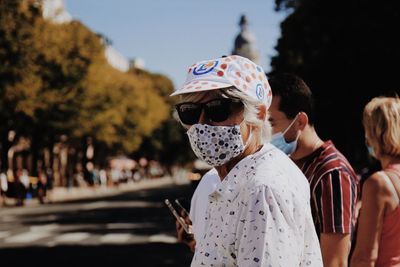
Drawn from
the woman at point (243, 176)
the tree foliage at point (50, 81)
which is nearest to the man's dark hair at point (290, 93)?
the woman at point (243, 176)

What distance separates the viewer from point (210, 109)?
277cm

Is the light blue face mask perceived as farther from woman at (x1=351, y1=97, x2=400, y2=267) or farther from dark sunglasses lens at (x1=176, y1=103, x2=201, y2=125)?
dark sunglasses lens at (x1=176, y1=103, x2=201, y2=125)

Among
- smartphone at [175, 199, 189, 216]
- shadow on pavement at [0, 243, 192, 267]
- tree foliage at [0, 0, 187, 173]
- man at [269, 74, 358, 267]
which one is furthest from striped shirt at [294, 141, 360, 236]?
tree foliage at [0, 0, 187, 173]

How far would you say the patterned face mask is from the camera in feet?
8.98

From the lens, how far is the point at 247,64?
2.77 m

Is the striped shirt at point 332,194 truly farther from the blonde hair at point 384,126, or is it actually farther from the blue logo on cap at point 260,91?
the blue logo on cap at point 260,91

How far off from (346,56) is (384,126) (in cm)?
2224

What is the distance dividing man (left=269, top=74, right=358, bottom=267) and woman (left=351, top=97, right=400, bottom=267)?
0.10m

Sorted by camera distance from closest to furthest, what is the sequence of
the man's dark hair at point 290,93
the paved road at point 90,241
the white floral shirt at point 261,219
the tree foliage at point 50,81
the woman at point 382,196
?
the white floral shirt at point 261,219 < the woman at point 382,196 < the man's dark hair at point 290,93 < the paved road at point 90,241 < the tree foliage at point 50,81

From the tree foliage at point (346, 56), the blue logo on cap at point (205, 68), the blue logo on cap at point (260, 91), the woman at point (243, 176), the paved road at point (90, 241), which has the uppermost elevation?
the tree foliage at point (346, 56)

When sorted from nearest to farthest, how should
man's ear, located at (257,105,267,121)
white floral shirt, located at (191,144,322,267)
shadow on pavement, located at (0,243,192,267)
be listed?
white floral shirt, located at (191,144,322,267) → man's ear, located at (257,105,267,121) → shadow on pavement, located at (0,243,192,267)

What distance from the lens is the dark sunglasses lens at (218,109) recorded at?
9.02 feet

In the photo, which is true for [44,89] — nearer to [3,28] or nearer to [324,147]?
[3,28]

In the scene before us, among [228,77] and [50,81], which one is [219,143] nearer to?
[228,77]
